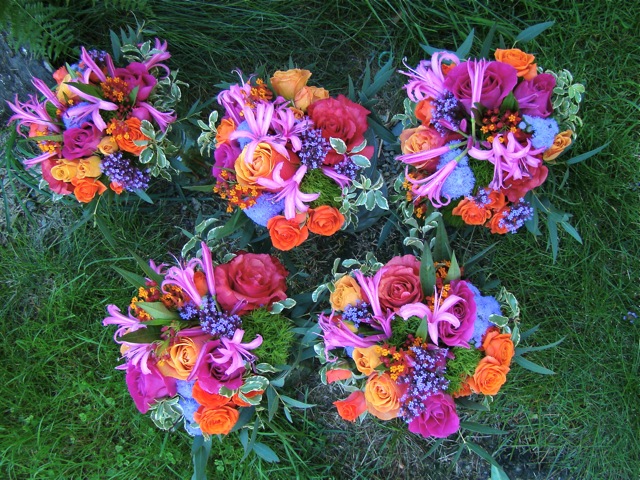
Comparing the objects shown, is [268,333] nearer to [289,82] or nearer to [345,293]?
[345,293]

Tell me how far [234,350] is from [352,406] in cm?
37

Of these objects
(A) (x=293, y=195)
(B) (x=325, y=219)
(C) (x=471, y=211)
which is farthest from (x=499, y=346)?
(A) (x=293, y=195)

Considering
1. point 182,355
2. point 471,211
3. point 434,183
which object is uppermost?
point 434,183

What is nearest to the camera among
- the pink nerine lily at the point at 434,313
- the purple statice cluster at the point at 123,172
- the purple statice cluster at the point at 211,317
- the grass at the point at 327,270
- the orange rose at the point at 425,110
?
the pink nerine lily at the point at 434,313

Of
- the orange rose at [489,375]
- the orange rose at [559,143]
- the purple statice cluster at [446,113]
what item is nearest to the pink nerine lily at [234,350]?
the orange rose at [489,375]

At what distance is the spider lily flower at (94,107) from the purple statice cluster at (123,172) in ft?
0.35

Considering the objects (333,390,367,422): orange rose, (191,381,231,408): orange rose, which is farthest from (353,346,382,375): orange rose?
(191,381,231,408): orange rose

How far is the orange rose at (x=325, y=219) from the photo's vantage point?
1548 mm

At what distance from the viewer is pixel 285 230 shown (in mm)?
1533

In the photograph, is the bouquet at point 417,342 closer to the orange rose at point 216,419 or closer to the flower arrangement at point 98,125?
the orange rose at point 216,419

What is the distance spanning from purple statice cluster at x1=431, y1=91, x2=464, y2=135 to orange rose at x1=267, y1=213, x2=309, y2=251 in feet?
1.62

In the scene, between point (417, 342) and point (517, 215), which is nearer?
point (417, 342)

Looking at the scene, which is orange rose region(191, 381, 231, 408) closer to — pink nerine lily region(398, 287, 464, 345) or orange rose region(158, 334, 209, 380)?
orange rose region(158, 334, 209, 380)

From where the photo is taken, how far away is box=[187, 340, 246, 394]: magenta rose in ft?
4.66
